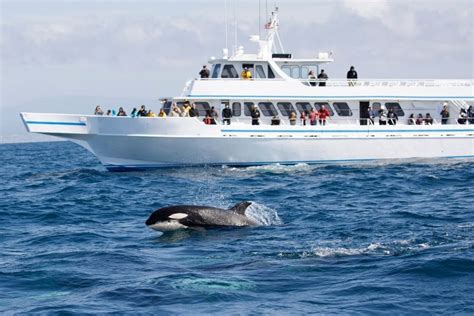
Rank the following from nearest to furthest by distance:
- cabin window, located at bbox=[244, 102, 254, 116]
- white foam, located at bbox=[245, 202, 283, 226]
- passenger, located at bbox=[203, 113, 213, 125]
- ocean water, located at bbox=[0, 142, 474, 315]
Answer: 1. ocean water, located at bbox=[0, 142, 474, 315]
2. white foam, located at bbox=[245, 202, 283, 226]
3. passenger, located at bbox=[203, 113, 213, 125]
4. cabin window, located at bbox=[244, 102, 254, 116]

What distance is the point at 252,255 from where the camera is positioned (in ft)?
51.9

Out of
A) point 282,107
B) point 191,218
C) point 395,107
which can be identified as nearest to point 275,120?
point 282,107

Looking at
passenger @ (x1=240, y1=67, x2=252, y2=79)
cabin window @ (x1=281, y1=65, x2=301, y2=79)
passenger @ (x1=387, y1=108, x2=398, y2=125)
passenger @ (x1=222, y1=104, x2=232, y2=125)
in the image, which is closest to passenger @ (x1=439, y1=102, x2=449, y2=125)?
passenger @ (x1=387, y1=108, x2=398, y2=125)

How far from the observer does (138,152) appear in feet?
127

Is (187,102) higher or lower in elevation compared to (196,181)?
higher

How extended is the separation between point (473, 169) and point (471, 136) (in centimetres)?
596

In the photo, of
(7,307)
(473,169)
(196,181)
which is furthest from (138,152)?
(7,307)

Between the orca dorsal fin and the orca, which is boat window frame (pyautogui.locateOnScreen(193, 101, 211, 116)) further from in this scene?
the orca

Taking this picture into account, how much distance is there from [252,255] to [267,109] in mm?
25623

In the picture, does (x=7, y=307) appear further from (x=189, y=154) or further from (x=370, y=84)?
(x=370, y=84)

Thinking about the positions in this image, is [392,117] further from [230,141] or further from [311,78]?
[230,141]

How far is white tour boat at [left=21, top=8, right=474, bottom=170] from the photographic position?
38156 mm

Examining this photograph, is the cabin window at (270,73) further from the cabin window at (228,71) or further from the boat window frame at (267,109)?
the cabin window at (228,71)

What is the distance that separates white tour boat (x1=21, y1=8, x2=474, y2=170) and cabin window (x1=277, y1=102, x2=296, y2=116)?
1.9 inches
